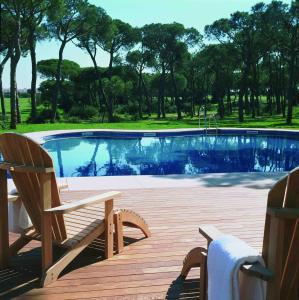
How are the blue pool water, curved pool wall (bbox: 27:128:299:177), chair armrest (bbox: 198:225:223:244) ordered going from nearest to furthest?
chair armrest (bbox: 198:225:223:244) → curved pool wall (bbox: 27:128:299:177) → the blue pool water

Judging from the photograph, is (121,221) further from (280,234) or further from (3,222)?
(280,234)

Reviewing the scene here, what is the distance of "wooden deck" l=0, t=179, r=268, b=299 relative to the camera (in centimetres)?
271

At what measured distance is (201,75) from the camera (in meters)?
33.8

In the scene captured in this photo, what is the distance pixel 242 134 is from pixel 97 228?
15083 mm

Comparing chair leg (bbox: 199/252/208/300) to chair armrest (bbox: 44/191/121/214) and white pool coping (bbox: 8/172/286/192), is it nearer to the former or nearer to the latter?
chair armrest (bbox: 44/191/121/214)

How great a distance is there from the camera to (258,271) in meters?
1.65

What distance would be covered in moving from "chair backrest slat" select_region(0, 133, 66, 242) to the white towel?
4.10 ft

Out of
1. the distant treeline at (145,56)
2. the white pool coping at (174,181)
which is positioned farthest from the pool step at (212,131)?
the white pool coping at (174,181)

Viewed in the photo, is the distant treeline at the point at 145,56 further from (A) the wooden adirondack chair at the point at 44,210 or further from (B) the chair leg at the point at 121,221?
(A) the wooden adirondack chair at the point at 44,210

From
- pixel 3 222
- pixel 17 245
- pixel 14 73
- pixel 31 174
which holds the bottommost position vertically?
pixel 17 245

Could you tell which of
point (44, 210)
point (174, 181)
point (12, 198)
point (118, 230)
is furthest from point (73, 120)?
point (44, 210)

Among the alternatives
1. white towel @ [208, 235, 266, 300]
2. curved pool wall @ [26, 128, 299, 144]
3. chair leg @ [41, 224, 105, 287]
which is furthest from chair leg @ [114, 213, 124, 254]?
curved pool wall @ [26, 128, 299, 144]

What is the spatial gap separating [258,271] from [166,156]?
36.7 ft

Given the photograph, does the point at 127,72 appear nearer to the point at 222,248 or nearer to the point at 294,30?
the point at 294,30
